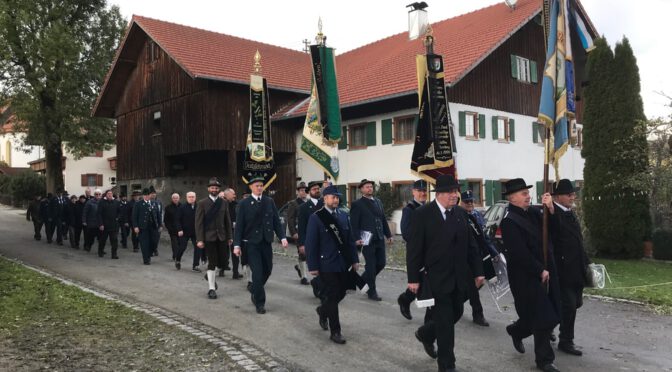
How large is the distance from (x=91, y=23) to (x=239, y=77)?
10942 mm

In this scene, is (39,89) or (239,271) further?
(39,89)

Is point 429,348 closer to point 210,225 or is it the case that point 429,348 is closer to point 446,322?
point 446,322

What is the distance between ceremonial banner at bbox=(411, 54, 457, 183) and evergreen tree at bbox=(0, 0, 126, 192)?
20.8 m

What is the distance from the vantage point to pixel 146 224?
14.2m

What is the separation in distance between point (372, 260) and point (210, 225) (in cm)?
300

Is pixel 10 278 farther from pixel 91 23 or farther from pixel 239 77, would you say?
pixel 91 23

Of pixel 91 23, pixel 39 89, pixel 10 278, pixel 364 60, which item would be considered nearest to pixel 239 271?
pixel 10 278

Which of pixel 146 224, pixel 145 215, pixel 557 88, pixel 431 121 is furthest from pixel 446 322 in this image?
pixel 145 215

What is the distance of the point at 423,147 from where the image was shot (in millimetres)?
Answer: 10852

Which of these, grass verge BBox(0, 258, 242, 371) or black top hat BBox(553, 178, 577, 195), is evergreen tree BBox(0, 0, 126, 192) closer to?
grass verge BBox(0, 258, 242, 371)

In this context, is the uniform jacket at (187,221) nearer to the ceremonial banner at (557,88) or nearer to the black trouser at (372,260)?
the black trouser at (372,260)

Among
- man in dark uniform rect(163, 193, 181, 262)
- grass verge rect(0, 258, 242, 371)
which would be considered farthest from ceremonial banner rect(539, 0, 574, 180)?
man in dark uniform rect(163, 193, 181, 262)

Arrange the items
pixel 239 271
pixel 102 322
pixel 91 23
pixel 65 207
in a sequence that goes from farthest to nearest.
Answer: pixel 91 23 → pixel 65 207 → pixel 239 271 → pixel 102 322

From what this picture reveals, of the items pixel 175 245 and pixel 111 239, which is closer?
pixel 175 245
